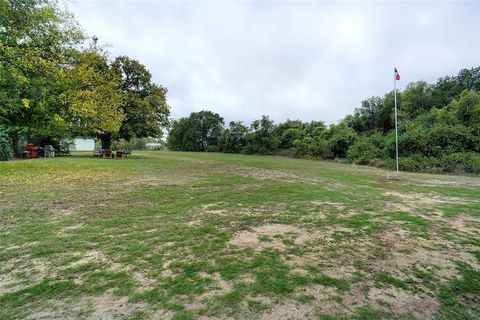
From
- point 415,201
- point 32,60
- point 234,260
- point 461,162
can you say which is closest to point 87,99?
point 32,60

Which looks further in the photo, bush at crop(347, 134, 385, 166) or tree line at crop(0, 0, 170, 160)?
bush at crop(347, 134, 385, 166)

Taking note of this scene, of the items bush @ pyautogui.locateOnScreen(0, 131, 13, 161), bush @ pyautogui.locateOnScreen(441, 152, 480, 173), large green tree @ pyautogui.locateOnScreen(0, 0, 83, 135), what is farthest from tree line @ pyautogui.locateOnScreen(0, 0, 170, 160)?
bush @ pyautogui.locateOnScreen(441, 152, 480, 173)

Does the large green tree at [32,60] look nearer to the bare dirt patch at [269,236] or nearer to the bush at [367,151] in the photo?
the bare dirt patch at [269,236]

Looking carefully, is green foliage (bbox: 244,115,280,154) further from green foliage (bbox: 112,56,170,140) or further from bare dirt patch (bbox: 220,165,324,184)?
bare dirt patch (bbox: 220,165,324,184)

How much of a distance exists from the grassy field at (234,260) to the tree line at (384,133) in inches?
621

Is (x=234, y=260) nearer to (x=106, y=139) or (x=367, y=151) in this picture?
(x=106, y=139)

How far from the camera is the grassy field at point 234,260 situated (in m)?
2.18

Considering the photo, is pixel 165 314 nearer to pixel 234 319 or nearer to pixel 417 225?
pixel 234 319

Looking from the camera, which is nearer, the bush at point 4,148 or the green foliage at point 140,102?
the bush at point 4,148

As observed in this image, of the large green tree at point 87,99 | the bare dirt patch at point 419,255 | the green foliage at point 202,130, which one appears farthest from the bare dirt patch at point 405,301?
the green foliage at point 202,130

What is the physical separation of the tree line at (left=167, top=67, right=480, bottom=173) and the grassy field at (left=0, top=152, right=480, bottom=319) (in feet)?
51.8

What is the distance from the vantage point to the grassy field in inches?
85.8

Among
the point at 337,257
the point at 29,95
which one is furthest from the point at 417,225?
the point at 29,95

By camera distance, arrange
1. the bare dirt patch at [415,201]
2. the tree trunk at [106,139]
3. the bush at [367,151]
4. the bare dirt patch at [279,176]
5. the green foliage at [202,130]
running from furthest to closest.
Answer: the green foliage at [202,130]
the bush at [367,151]
the tree trunk at [106,139]
the bare dirt patch at [279,176]
the bare dirt patch at [415,201]
